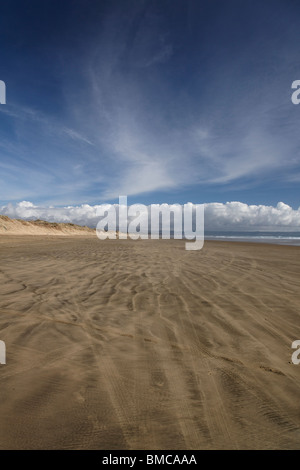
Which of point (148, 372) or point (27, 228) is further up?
point (27, 228)

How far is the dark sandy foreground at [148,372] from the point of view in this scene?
1.74 meters

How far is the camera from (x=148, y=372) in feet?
8.11

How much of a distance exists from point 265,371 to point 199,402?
999 mm

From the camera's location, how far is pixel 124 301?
482 centimetres

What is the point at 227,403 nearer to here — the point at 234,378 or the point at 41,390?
the point at 234,378

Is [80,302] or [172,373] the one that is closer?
[172,373]

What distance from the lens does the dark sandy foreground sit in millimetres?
1735
